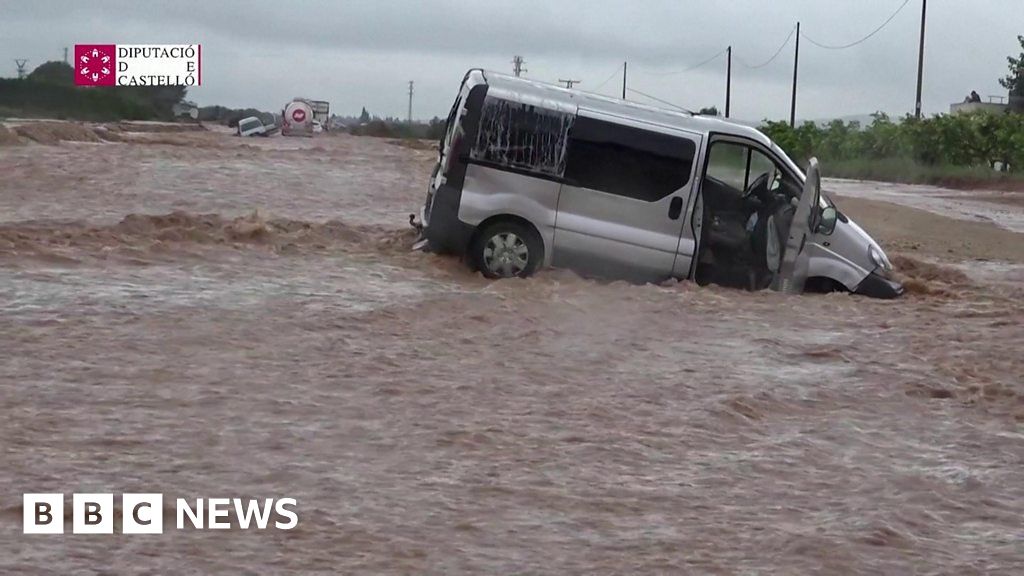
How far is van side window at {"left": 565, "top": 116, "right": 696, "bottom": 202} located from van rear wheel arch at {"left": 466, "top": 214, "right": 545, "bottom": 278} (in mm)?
573

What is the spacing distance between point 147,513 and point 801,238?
824cm

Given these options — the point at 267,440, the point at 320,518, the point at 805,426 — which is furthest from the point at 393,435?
the point at 805,426

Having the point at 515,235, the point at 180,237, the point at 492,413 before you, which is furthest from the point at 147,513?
the point at 180,237

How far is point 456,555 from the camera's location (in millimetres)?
5746

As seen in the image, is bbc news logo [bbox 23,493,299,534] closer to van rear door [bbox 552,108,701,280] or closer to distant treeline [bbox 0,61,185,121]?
van rear door [bbox 552,108,701,280]

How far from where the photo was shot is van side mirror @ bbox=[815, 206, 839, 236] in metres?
13.1

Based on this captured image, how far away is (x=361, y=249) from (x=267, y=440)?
9.39 m

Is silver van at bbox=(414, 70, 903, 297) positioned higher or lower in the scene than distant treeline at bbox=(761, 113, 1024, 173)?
lower

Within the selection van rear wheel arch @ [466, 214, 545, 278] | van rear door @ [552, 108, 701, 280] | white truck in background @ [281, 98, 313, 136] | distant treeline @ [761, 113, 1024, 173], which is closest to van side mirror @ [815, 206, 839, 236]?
van rear door @ [552, 108, 701, 280]

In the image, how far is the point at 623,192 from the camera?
13.1 meters

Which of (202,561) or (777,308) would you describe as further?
(777,308)

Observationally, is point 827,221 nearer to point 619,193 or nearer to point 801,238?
point 801,238

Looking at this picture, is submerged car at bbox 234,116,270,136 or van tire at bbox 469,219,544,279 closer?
van tire at bbox 469,219,544,279

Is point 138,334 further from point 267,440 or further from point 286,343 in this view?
point 267,440
